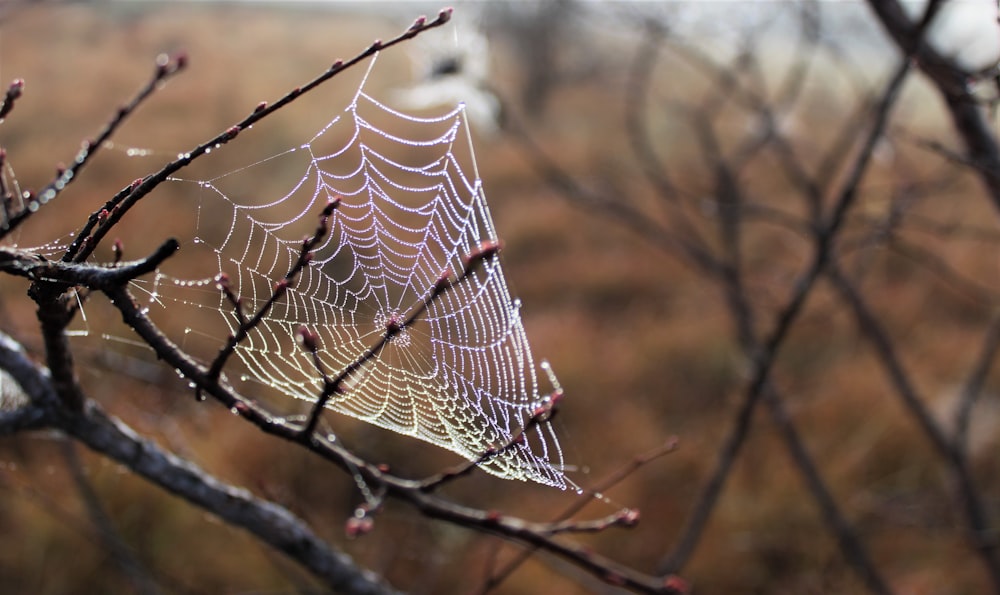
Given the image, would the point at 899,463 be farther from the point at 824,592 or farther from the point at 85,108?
the point at 85,108

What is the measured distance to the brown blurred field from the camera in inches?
150

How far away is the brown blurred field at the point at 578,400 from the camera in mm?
3816

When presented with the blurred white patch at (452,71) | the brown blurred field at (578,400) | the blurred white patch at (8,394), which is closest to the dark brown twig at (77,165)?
the brown blurred field at (578,400)

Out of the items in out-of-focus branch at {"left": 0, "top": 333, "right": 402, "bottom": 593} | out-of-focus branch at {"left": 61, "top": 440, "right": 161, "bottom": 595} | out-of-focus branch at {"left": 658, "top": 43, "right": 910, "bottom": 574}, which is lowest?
out-of-focus branch at {"left": 0, "top": 333, "right": 402, "bottom": 593}

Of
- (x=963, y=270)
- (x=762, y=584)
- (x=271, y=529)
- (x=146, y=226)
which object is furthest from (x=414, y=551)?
(x=963, y=270)

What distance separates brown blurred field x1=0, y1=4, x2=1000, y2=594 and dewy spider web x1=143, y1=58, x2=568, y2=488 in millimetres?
336

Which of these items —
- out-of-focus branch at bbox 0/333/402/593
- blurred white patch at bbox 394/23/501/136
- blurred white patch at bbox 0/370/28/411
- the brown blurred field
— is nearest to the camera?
out-of-focus branch at bbox 0/333/402/593

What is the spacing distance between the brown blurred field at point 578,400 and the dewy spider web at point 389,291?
0.34 m

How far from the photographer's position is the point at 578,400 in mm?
5805

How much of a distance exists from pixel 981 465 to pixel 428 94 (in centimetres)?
393

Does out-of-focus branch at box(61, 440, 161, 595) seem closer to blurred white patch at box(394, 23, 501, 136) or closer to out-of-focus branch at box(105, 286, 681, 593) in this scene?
out-of-focus branch at box(105, 286, 681, 593)

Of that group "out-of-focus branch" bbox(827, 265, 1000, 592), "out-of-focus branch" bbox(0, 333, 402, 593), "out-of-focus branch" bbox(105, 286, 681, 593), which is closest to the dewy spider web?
"out-of-focus branch" bbox(105, 286, 681, 593)

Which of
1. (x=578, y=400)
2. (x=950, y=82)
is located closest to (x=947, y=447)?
(x=950, y=82)

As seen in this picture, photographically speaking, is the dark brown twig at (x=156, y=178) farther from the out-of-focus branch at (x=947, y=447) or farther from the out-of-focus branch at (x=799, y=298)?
the out-of-focus branch at (x=947, y=447)
